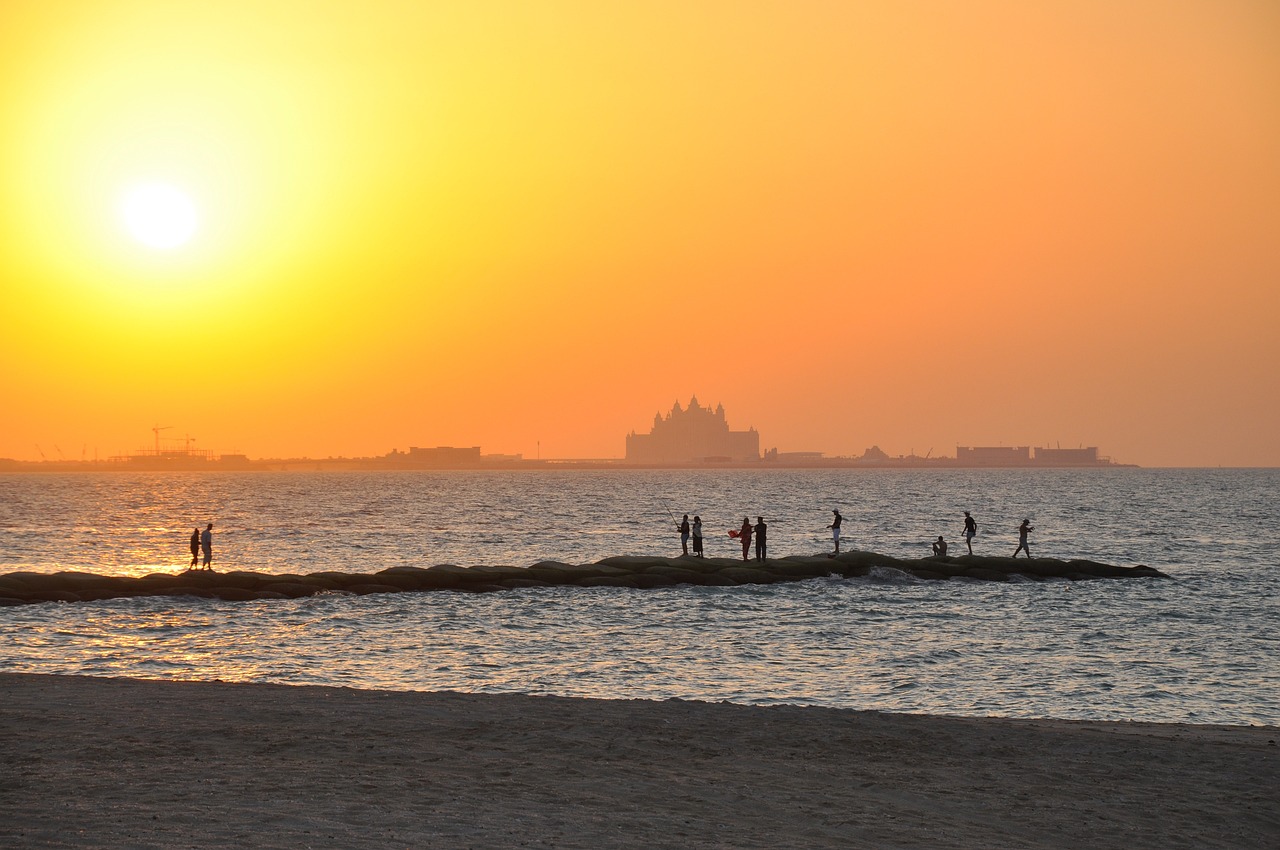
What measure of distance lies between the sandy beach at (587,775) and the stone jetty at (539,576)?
65.7 ft

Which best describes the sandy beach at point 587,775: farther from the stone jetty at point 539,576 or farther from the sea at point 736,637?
the stone jetty at point 539,576

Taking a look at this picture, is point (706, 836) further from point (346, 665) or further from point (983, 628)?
point (983, 628)

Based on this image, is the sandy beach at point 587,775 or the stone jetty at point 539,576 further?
the stone jetty at point 539,576

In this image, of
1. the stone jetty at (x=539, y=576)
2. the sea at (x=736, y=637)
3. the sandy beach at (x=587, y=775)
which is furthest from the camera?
the stone jetty at (x=539, y=576)

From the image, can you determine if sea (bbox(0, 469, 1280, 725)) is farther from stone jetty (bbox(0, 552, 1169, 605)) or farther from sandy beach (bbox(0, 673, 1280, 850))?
sandy beach (bbox(0, 673, 1280, 850))

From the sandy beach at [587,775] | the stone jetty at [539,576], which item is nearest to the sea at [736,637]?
the stone jetty at [539,576]

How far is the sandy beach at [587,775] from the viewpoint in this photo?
1084 centimetres

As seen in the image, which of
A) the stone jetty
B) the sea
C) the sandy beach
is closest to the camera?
the sandy beach

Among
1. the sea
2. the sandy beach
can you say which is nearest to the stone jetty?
the sea

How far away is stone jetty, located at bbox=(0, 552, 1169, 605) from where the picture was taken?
36.8m

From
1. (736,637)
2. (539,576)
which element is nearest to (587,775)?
(736,637)

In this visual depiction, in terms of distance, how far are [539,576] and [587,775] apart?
1151 inches

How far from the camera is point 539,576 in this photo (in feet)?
138

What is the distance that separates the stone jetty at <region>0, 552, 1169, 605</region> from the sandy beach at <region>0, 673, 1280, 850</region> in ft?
65.7
